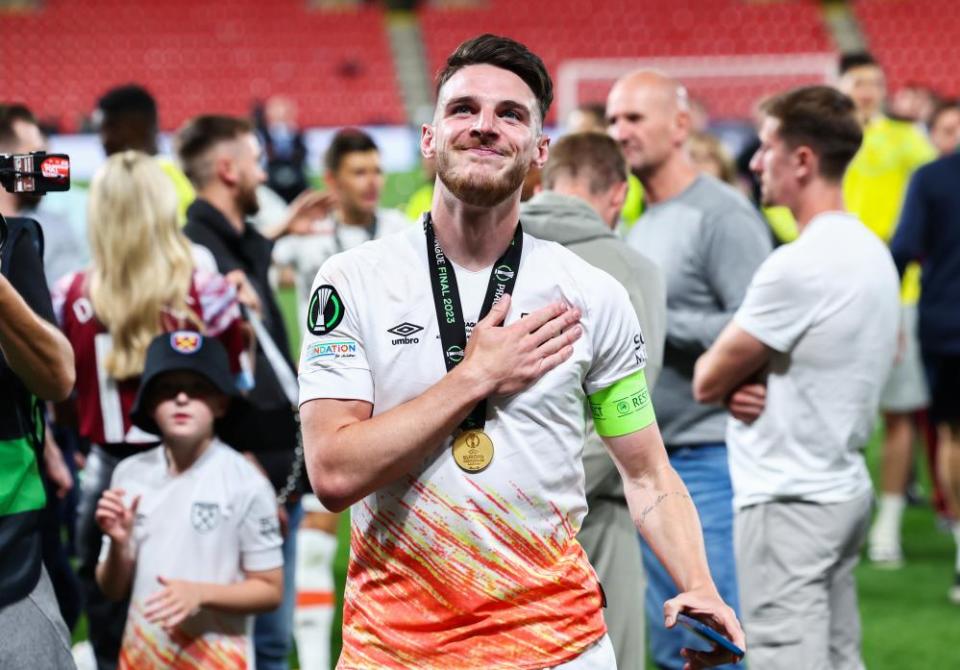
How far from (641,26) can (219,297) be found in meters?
26.1

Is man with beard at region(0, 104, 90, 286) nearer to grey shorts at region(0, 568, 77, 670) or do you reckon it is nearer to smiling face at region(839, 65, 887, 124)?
grey shorts at region(0, 568, 77, 670)

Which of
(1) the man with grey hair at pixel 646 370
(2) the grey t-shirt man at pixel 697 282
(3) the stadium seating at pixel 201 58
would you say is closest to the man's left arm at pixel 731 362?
(1) the man with grey hair at pixel 646 370

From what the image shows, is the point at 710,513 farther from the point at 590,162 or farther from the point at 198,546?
the point at 198,546

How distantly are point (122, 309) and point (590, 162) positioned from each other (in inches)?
57.6

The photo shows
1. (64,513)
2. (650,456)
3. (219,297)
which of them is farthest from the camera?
(64,513)

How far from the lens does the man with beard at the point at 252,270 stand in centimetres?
461

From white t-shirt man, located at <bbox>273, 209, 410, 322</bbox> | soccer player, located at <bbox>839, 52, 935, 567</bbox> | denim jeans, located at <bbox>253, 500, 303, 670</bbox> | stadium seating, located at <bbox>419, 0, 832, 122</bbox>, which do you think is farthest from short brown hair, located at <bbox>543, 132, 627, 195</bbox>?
stadium seating, located at <bbox>419, 0, 832, 122</bbox>

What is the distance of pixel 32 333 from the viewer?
268cm

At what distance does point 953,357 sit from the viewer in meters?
6.70

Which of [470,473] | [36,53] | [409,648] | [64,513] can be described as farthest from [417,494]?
[36,53]

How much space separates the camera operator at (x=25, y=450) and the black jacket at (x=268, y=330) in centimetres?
153

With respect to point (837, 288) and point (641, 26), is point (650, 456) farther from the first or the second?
point (641, 26)

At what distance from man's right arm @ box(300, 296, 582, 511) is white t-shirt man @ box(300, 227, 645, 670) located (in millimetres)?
48

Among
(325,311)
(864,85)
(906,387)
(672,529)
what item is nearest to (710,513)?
(672,529)
